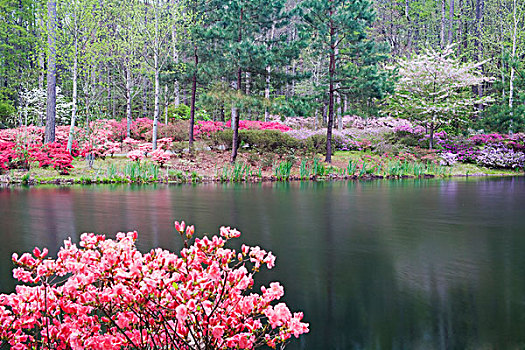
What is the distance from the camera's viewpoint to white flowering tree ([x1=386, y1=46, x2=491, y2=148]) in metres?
21.1

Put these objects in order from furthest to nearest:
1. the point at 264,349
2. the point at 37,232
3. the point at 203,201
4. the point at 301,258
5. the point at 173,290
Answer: the point at 203,201
the point at 37,232
the point at 301,258
the point at 264,349
the point at 173,290

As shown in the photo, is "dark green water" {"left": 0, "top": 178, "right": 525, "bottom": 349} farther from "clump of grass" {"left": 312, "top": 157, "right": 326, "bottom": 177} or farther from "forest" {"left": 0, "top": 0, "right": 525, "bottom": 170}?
"forest" {"left": 0, "top": 0, "right": 525, "bottom": 170}

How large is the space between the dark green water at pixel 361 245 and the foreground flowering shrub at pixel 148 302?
88cm

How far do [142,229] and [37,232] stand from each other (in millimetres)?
1399

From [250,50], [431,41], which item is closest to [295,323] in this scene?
[250,50]

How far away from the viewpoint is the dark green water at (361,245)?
114 inches

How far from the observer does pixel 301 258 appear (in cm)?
470

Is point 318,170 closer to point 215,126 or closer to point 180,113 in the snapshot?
point 215,126

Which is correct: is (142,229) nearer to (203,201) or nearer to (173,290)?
(203,201)

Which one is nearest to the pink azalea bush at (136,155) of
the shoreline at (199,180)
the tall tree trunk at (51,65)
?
the shoreline at (199,180)

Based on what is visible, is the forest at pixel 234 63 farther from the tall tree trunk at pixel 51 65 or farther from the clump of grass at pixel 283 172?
the clump of grass at pixel 283 172

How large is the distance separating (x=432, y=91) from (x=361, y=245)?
19125 millimetres

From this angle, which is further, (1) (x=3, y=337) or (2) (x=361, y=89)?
(2) (x=361, y=89)

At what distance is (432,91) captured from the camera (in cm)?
2216
